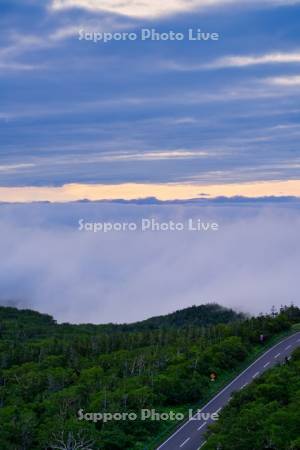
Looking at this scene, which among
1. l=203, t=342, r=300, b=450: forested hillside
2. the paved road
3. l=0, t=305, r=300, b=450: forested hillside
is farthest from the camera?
the paved road

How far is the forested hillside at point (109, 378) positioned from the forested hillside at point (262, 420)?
9.75 meters

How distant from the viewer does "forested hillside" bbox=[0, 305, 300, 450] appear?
70562mm

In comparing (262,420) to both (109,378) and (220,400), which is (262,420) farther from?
(109,378)

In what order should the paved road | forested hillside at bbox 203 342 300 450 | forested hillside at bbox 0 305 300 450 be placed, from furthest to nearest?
the paved road → forested hillside at bbox 0 305 300 450 → forested hillside at bbox 203 342 300 450

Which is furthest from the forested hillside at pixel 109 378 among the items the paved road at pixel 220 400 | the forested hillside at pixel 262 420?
the forested hillside at pixel 262 420

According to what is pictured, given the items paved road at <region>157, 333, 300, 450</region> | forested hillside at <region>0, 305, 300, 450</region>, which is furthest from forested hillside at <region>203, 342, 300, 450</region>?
forested hillside at <region>0, 305, 300, 450</region>

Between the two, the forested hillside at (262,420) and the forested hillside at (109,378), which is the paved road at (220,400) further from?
the forested hillside at (262,420)

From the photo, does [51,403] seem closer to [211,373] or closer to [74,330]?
[211,373]

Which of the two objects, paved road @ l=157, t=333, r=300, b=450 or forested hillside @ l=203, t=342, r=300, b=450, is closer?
forested hillside @ l=203, t=342, r=300, b=450

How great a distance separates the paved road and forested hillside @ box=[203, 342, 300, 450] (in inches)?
160

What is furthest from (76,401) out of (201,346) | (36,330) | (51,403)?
(36,330)

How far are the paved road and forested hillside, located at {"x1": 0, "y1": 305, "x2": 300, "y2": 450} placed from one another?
7.40ft

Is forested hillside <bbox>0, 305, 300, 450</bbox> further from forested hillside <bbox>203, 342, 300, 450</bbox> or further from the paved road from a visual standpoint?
forested hillside <bbox>203, 342, 300, 450</bbox>

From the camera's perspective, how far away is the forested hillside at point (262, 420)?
60156mm
